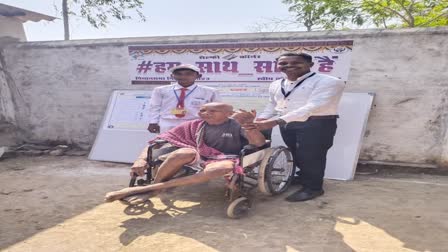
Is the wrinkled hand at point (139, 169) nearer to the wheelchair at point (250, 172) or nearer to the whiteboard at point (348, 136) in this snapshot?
the wheelchair at point (250, 172)

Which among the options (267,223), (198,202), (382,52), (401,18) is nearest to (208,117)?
(198,202)

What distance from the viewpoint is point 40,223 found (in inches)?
126

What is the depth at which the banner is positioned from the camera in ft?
16.3

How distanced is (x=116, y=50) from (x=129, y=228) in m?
3.88

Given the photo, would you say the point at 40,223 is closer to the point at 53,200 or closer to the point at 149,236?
the point at 53,200

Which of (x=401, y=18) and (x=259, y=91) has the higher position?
(x=401, y=18)

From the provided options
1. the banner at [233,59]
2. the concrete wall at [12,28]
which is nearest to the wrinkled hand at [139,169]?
the banner at [233,59]

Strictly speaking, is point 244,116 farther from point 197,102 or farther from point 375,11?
point 375,11

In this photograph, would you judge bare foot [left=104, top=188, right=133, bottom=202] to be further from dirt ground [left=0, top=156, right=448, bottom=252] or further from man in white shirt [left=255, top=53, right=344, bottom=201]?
man in white shirt [left=255, top=53, right=344, bottom=201]

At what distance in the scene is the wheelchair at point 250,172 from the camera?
10.7 feet

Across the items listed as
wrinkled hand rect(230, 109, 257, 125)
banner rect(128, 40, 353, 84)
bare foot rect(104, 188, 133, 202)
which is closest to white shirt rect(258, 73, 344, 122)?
wrinkled hand rect(230, 109, 257, 125)

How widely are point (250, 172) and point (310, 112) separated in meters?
0.79

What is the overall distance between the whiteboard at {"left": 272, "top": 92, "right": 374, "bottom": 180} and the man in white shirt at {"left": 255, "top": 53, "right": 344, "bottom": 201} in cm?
84

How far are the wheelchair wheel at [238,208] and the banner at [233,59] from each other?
2.44m
